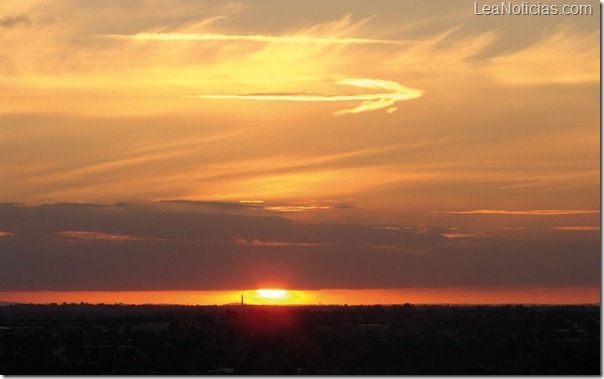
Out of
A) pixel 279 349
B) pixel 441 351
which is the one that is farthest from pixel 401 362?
pixel 279 349

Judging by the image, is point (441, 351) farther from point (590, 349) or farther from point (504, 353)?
point (590, 349)

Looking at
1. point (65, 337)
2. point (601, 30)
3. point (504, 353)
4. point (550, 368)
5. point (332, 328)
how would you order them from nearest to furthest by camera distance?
1. point (601, 30)
2. point (550, 368)
3. point (504, 353)
4. point (65, 337)
5. point (332, 328)

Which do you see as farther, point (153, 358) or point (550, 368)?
point (153, 358)

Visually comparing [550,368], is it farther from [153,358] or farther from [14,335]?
[14,335]

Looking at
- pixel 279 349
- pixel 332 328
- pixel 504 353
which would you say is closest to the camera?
pixel 504 353

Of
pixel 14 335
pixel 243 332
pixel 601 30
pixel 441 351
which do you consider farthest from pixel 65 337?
pixel 601 30

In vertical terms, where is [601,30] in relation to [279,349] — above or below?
above

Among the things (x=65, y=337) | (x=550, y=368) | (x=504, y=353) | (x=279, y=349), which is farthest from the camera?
(x=65, y=337)

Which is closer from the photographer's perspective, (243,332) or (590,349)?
(590,349)

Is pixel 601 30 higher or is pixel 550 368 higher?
pixel 601 30
